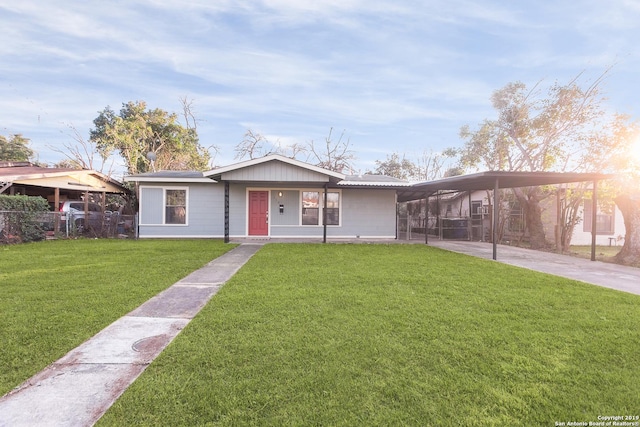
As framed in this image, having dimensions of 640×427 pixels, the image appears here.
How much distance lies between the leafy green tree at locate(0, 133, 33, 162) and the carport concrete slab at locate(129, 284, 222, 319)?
3061cm

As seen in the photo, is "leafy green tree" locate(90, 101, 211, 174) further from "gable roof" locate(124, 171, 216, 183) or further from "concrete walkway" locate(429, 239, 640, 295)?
"concrete walkway" locate(429, 239, 640, 295)

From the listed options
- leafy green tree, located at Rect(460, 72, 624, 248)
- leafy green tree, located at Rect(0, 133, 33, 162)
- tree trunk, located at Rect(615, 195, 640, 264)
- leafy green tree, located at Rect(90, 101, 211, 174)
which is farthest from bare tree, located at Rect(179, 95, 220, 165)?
tree trunk, located at Rect(615, 195, 640, 264)

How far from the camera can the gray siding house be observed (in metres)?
12.5

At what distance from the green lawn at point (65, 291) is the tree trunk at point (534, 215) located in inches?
484

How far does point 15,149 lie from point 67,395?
35.4 metres

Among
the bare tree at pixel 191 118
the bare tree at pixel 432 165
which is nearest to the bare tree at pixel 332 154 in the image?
the bare tree at pixel 432 165

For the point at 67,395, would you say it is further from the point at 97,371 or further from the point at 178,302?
the point at 178,302

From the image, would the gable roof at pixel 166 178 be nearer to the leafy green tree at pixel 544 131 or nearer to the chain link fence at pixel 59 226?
the chain link fence at pixel 59 226

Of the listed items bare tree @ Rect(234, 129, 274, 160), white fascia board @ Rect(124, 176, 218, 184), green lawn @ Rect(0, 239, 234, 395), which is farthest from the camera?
bare tree @ Rect(234, 129, 274, 160)

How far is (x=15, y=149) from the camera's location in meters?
→ 26.6

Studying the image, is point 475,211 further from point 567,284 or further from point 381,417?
point 381,417

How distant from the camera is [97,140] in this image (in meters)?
23.0

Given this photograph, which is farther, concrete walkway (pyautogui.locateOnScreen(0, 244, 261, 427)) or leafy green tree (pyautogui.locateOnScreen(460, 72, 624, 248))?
leafy green tree (pyautogui.locateOnScreen(460, 72, 624, 248))

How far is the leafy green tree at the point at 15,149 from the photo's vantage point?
1020 inches
